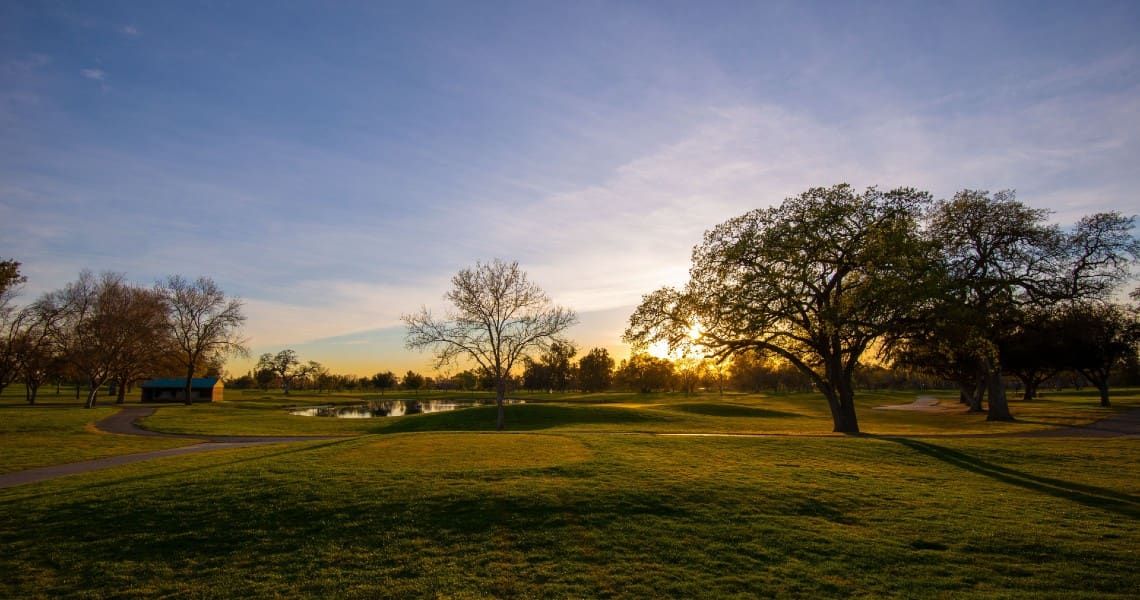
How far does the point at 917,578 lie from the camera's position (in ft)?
28.7

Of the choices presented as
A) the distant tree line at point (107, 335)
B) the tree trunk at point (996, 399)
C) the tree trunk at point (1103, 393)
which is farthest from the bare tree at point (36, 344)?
the tree trunk at point (1103, 393)

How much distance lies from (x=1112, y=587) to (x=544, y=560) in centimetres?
913

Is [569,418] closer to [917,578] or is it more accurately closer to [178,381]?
[917,578]

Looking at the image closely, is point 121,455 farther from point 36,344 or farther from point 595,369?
point 595,369

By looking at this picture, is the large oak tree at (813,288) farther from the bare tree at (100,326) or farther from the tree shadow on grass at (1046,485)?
the bare tree at (100,326)

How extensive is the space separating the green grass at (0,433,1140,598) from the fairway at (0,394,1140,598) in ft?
0.17

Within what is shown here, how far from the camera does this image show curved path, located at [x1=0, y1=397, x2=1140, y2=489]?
1755 centimetres

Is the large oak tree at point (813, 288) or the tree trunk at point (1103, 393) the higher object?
the large oak tree at point (813, 288)

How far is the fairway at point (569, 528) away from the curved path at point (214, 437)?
8.11 feet

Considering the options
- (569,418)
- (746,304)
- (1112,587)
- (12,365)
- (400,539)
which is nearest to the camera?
(1112,587)

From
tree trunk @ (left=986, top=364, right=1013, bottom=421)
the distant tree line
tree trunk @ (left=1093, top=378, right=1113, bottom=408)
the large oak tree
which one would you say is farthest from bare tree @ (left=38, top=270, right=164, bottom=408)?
tree trunk @ (left=1093, top=378, right=1113, bottom=408)

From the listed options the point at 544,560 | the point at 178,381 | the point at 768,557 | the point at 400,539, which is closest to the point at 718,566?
the point at 768,557

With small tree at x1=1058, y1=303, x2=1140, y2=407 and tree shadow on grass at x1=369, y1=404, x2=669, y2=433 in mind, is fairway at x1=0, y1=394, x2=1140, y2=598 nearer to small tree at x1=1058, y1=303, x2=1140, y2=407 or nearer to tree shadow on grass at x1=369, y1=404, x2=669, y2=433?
tree shadow on grass at x1=369, y1=404, x2=669, y2=433

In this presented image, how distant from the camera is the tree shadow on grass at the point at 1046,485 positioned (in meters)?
13.5
